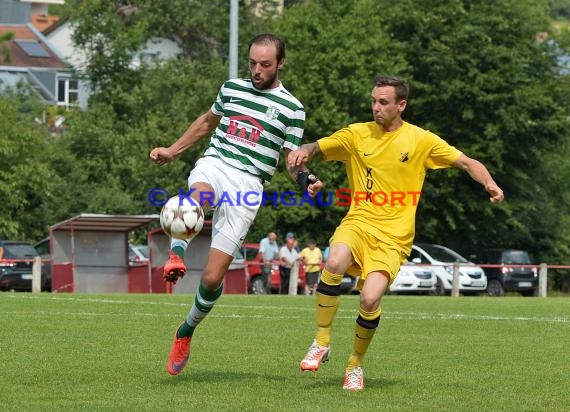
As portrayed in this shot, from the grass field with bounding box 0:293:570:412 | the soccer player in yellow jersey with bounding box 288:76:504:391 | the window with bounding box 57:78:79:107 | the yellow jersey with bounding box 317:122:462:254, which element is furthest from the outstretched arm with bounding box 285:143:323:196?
the window with bounding box 57:78:79:107

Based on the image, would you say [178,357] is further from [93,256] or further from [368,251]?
[93,256]

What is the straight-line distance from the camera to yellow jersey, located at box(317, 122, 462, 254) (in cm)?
924

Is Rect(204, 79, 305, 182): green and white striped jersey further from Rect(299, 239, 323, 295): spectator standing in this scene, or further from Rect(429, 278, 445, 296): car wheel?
Rect(429, 278, 445, 296): car wheel

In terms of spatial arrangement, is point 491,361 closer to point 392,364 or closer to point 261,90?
point 392,364

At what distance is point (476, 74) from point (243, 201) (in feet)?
123

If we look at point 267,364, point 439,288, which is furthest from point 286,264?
point 267,364

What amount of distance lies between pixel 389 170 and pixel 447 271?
2859 centimetres

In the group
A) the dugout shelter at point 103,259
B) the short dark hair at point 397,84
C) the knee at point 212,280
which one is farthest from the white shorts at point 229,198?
the dugout shelter at point 103,259

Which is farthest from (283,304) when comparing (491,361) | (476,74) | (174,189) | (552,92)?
(552,92)

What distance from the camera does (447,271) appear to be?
3747 centimetres

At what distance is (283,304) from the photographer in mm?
21953

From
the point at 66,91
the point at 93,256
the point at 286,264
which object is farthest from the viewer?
the point at 66,91

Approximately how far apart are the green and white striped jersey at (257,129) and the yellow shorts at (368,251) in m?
0.76

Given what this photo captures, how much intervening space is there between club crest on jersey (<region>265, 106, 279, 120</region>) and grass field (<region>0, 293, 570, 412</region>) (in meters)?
1.92
